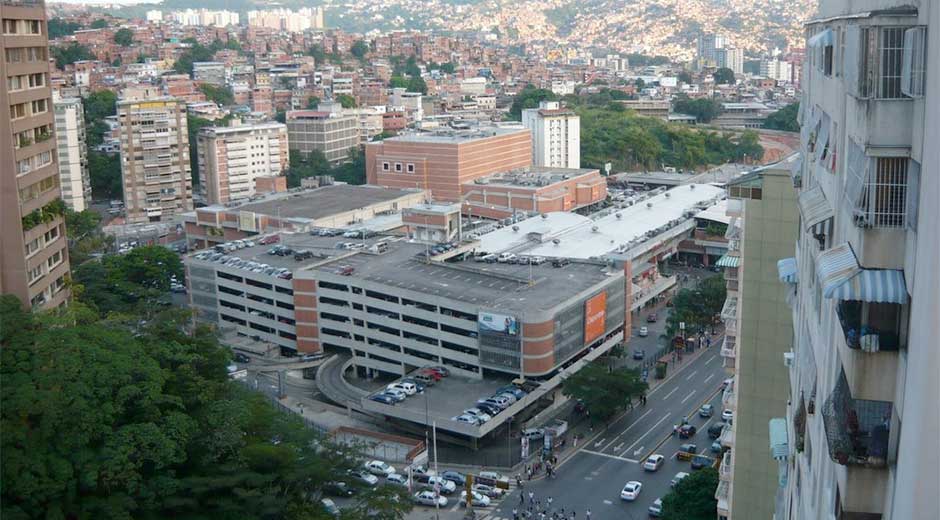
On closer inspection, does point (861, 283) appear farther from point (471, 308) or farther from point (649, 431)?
point (471, 308)

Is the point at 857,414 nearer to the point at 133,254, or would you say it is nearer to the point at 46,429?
the point at 46,429

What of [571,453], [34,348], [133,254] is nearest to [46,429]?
[34,348]

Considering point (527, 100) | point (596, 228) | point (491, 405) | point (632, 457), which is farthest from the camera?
point (527, 100)

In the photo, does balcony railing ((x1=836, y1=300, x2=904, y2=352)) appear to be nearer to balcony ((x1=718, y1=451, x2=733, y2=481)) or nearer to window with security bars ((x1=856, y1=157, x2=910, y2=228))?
window with security bars ((x1=856, y1=157, x2=910, y2=228))

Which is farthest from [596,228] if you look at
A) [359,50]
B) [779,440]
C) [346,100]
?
[359,50]

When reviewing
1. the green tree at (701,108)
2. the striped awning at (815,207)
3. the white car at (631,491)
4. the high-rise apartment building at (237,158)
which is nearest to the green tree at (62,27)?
the high-rise apartment building at (237,158)

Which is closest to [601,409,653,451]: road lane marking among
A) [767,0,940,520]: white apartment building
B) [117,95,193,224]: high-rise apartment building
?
[767,0,940,520]: white apartment building

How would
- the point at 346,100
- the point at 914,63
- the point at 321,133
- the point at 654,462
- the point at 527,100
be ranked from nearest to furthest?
the point at 914,63, the point at 654,462, the point at 321,133, the point at 346,100, the point at 527,100
